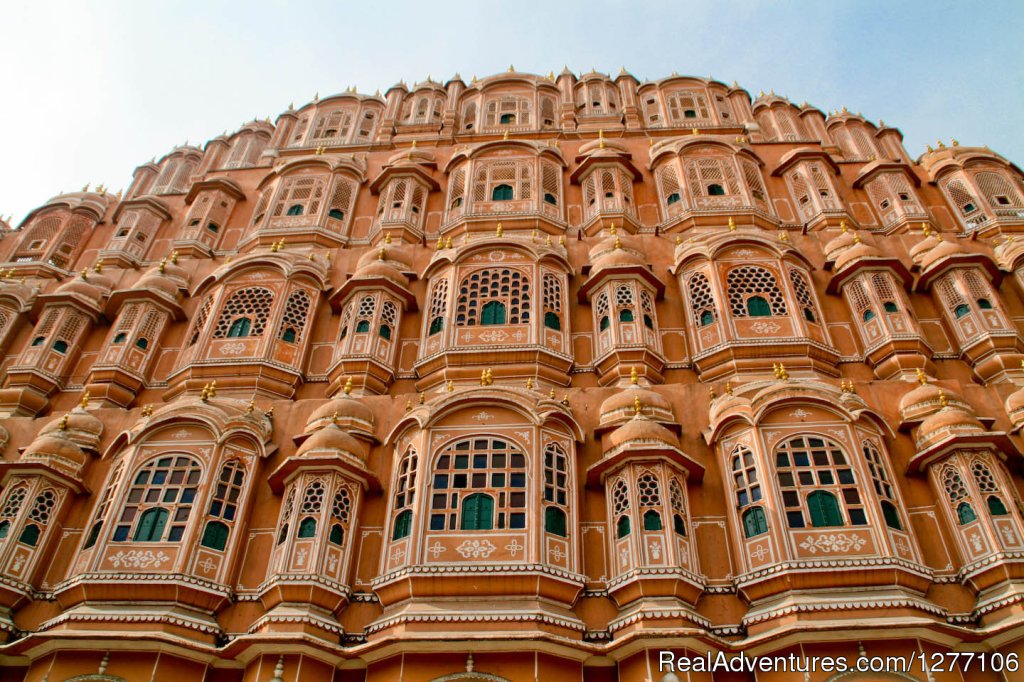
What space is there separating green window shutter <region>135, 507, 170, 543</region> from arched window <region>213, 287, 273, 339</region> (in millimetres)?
5584

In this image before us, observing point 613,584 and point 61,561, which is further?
point 61,561

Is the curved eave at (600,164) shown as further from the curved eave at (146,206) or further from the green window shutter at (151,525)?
the green window shutter at (151,525)

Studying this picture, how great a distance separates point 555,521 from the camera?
14586mm

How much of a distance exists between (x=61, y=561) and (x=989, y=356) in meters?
19.0

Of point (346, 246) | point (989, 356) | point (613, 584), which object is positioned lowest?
point (613, 584)

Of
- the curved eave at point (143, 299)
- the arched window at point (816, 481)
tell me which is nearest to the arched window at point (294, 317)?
the curved eave at point (143, 299)

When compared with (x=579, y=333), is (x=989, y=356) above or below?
below

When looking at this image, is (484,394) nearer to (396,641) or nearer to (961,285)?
(396,641)

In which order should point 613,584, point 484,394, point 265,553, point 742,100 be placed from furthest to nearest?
1. point 742,100
2. point 484,394
3. point 265,553
4. point 613,584

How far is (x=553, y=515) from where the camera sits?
1463 centimetres

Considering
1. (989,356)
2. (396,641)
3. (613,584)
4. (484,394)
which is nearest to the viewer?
(396,641)

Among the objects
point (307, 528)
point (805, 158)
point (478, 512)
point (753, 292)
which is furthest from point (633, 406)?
point (805, 158)

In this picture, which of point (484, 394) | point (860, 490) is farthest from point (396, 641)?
point (860, 490)

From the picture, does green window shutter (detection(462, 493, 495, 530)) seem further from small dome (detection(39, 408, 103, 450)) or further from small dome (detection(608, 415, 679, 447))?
small dome (detection(39, 408, 103, 450))
